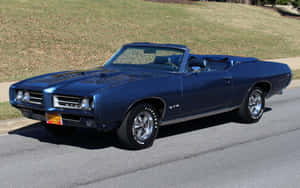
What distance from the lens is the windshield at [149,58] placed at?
26.8 feet

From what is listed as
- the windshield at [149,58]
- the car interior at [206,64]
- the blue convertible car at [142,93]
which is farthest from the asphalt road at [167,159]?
the windshield at [149,58]

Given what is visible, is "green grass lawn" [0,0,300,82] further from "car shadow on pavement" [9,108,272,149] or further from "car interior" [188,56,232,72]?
"car interior" [188,56,232,72]

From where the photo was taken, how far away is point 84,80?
7.24 meters

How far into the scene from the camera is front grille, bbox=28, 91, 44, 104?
7.06 m

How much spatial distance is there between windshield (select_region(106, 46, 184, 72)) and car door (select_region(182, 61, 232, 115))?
14.0 inches

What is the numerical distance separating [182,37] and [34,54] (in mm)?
12126

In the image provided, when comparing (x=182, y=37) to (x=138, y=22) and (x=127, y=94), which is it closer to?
(x=138, y=22)

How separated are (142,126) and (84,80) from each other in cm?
109

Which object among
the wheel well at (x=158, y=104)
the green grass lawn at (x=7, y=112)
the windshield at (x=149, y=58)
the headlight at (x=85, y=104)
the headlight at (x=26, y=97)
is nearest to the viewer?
the headlight at (x=85, y=104)

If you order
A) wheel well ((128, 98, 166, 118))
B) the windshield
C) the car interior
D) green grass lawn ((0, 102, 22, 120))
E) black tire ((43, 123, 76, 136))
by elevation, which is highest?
the windshield

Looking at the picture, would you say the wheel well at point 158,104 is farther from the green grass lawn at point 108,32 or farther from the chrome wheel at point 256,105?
the green grass lawn at point 108,32

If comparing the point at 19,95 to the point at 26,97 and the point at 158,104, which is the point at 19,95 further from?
the point at 158,104

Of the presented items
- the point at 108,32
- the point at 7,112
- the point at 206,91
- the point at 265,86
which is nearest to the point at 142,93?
the point at 206,91

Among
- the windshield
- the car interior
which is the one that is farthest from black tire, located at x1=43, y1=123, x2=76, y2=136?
the car interior
